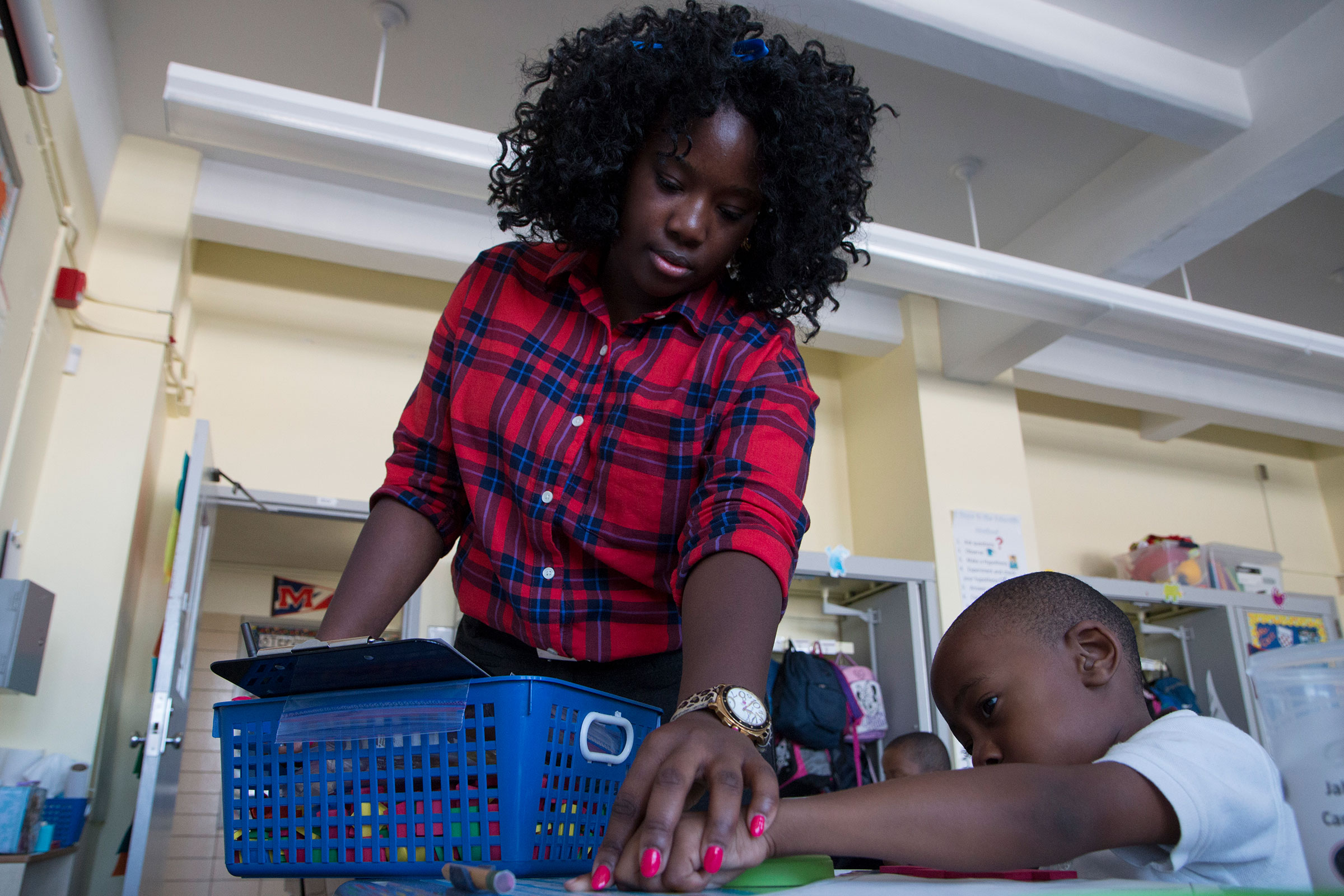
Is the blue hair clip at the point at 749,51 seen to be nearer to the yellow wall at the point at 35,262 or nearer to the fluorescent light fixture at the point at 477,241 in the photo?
the fluorescent light fixture at the point at 477,241

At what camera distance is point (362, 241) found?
3762mm

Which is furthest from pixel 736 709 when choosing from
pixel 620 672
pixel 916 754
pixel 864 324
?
pixel 864 324

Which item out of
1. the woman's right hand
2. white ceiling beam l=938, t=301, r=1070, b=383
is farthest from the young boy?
white ceiling beam l=938, t=301, r=1070, b=383

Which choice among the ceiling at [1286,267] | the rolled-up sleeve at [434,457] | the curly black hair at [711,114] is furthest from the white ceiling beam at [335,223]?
the rolled-up sleeve at [434,457]

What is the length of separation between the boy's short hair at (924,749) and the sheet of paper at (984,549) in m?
1.04

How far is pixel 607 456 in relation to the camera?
99 cm

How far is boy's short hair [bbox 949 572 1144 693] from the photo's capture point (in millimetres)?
1062

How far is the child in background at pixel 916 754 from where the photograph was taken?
10.6 feet

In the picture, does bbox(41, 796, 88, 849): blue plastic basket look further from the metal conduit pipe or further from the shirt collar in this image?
the shirt collar

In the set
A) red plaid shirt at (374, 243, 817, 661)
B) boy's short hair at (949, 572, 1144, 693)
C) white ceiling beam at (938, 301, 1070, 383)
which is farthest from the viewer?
white ceiling beam at (938, 301, 1070, 383)

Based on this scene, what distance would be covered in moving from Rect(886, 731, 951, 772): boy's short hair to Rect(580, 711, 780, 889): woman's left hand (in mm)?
2829

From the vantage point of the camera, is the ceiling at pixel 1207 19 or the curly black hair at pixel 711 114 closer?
the curly black hair at pixel 711 114

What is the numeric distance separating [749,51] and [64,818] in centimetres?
298

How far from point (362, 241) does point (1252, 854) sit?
361cm
